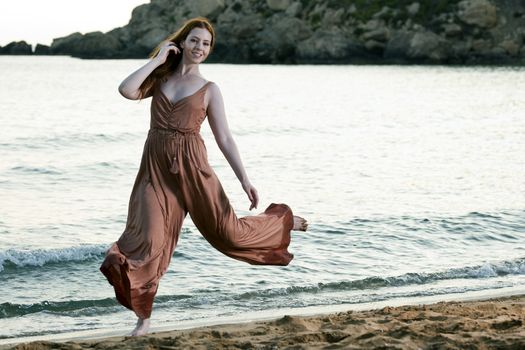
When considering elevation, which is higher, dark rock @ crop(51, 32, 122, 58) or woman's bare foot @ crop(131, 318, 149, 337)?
woman's bare foot @ crop(131, 318, 149, 337)

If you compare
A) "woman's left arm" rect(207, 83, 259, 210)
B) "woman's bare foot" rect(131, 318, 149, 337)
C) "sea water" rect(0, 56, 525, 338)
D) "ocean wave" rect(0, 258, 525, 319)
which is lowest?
"sea water" rect(0, 56, 525, 338)

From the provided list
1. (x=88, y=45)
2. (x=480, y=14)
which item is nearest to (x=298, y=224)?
(x=480, y=14)

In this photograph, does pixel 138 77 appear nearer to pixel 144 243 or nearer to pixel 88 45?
pixel 144 243

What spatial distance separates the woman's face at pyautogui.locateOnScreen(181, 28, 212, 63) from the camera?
607 centimetres

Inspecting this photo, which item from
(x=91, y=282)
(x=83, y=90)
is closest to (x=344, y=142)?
(x=91, y=282)

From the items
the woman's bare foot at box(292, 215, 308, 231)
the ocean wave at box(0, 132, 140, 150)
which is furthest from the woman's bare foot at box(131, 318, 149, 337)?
the ocean wave at box(0, 132, 140, 150)

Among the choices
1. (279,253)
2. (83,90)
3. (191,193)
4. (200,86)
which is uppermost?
(200,86)

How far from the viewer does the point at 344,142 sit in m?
28.2

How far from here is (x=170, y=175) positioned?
605cm

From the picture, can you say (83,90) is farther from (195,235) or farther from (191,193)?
(191,193)

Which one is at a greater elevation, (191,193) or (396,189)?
(191,193)

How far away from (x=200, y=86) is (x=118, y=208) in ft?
30.6

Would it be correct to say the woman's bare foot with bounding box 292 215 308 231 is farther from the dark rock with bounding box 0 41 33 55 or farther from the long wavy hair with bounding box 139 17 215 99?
the dark rock with bounding box 0 41 33 55

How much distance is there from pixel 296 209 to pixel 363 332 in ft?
29.6
